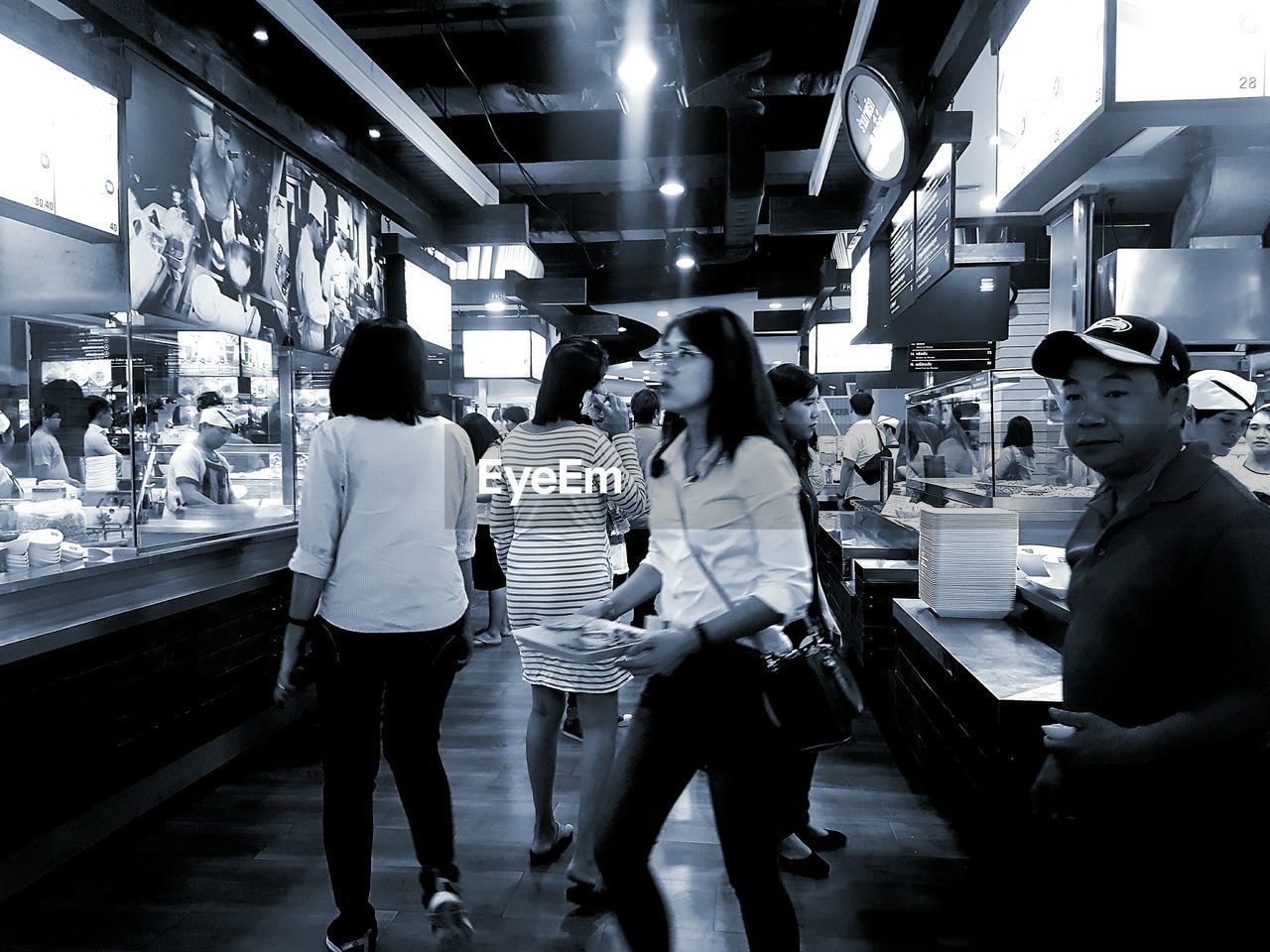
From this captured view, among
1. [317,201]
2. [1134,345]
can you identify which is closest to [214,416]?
[317,201]

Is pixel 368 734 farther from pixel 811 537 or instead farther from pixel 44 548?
pixel 44 548

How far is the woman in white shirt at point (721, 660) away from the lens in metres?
1.63

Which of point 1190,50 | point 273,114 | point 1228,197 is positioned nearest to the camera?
point 1190,50

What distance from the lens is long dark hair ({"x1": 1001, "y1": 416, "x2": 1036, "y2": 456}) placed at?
4254 millimetres

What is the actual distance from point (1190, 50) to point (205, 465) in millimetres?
4268

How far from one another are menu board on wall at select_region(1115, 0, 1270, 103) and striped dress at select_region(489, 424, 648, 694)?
1.67 m

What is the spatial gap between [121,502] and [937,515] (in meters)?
3.15

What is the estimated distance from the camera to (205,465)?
170 inches

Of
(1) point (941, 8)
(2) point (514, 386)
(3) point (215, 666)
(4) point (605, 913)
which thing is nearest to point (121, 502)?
(3) point (215, 666)

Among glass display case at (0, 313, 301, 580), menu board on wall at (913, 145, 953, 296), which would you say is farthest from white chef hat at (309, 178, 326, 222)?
menu board on wall at (913, 145, 953, 296)

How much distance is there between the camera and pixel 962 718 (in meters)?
2.55

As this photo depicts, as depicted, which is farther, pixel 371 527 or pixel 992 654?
pixel 992 654

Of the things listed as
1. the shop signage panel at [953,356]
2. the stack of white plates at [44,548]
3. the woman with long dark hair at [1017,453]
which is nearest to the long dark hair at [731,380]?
the stack of white plates at [44,548]

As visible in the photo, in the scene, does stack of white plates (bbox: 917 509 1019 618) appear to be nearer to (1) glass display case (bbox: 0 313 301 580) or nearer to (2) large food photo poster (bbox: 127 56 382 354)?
(1) glass display case (bbox: 0 313 301 580)
